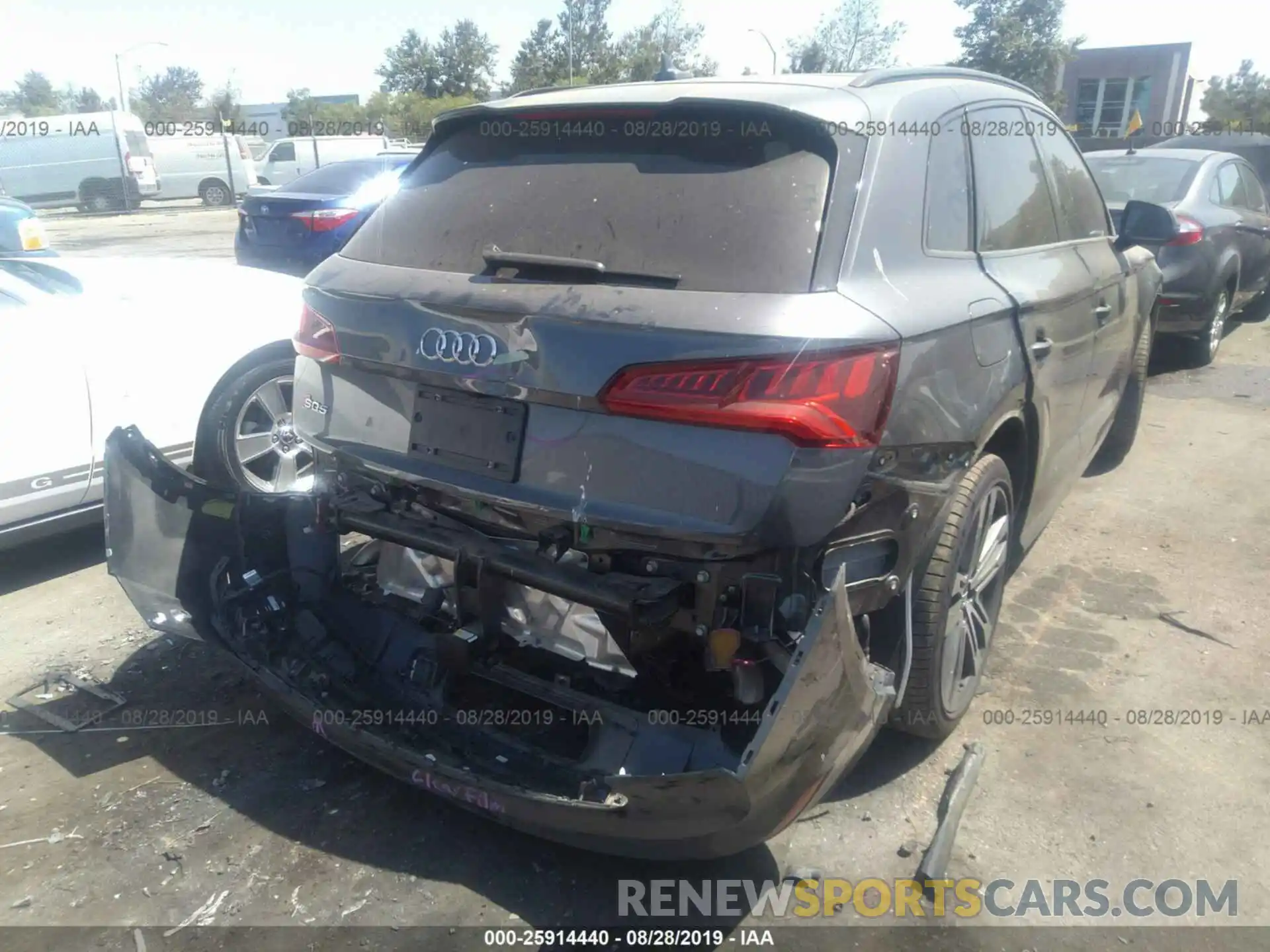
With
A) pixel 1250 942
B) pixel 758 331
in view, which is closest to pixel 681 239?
pixel 758 331

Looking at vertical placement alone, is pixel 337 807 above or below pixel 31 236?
below

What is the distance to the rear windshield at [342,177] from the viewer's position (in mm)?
10492

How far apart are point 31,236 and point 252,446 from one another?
3151mm

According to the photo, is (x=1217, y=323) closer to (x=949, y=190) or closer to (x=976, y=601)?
(x=976, y=601)

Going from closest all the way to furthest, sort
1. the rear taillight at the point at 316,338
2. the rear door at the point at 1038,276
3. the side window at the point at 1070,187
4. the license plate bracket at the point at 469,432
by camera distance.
Answer: the license plate bracket at the point at 469,432 → the rear taillight at the point at 316,338 → the rear door at the point at 1038,276 → the side window at the point at 1070,187

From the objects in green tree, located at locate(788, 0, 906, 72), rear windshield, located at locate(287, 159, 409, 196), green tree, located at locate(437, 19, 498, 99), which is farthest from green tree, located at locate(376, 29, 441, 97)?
rear windshield, located at locate(287, 159, 409, 196)

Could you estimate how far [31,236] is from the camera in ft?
21.0

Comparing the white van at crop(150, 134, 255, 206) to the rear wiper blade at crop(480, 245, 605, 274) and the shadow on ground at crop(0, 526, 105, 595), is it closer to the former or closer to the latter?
the shadow on ground at crop(0, 526, 105, 595)

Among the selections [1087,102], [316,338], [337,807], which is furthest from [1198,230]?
[1087,102]

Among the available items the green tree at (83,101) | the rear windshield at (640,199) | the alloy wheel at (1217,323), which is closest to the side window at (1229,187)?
the alloy wheel at (1217,323)

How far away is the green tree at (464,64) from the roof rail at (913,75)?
59.2 metres

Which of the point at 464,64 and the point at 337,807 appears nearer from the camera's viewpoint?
the point at 337,807

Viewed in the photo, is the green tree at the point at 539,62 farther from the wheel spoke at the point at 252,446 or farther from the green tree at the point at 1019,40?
Result: the wheel spoke at the point at 252,446

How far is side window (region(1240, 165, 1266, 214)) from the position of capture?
346 inches
